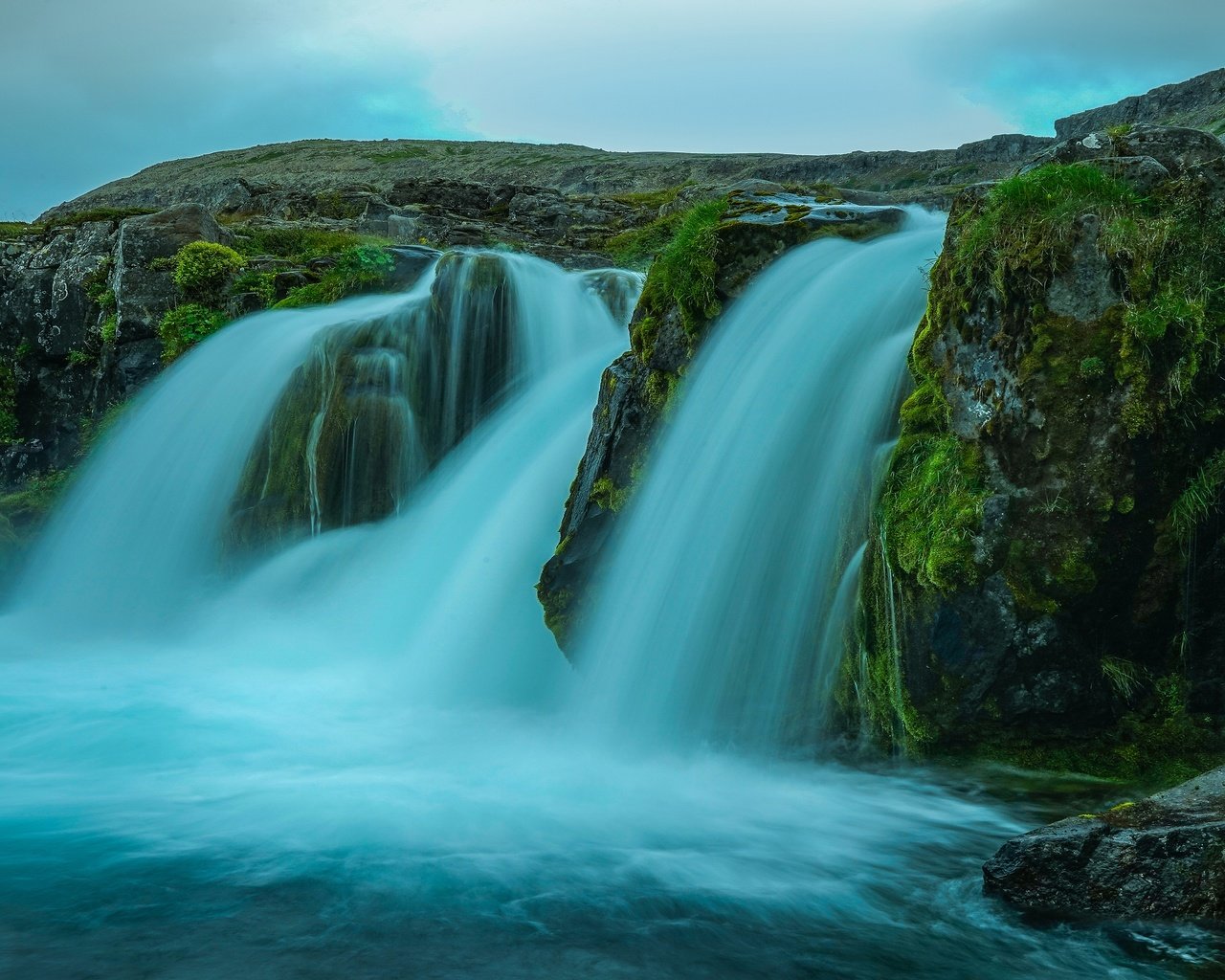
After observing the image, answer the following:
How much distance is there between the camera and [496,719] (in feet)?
22.7

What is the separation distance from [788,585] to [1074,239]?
2.45m

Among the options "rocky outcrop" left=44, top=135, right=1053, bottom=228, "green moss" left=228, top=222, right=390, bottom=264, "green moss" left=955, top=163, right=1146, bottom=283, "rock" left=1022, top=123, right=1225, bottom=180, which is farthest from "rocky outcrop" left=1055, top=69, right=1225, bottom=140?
"green moss" left=955, top=163, right=1146, bottom=283

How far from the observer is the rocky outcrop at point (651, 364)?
727 centimetres

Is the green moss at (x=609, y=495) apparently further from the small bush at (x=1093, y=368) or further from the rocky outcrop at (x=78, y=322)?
the rocky outcrop at (x=78, y=322)

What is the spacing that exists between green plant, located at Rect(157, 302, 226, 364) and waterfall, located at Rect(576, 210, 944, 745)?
900 cm

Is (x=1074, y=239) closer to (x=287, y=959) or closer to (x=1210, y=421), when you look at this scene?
(x=1210, y=421)

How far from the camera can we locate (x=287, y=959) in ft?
12.0

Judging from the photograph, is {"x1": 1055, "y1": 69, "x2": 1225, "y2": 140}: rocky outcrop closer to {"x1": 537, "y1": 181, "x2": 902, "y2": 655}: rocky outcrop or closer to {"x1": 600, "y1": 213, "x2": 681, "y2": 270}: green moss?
{"x1": 600, "y1": 213, "x2": 681, "y2": 270}: green moss

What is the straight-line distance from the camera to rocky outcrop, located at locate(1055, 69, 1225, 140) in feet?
87.0

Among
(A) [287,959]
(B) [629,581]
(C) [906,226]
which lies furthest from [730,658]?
(C) [906,226]

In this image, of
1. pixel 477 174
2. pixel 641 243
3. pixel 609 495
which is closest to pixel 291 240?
pixel 641 243

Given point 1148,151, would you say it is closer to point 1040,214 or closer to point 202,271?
point 1040,214

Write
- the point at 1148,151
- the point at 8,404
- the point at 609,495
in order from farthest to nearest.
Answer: the point at 8,404 < the point at 609,495 < the point at 1148,151

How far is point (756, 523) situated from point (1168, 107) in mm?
29291
